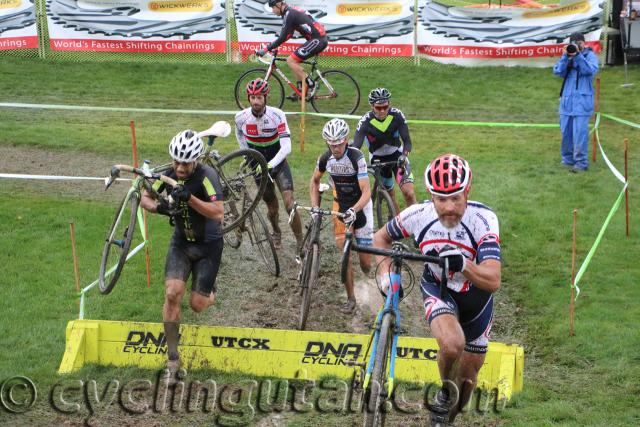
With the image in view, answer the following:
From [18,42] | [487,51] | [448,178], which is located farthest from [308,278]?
[18,42]

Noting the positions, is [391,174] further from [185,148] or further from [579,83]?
[579,83]

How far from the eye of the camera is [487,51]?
21594 millimetres

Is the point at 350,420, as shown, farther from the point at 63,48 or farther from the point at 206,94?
the point at 63,48

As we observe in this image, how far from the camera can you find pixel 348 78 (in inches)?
742

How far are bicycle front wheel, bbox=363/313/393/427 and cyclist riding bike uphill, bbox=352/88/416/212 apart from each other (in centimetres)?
571

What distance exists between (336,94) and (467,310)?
39.5ft

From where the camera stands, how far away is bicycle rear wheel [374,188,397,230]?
1197 centimetres

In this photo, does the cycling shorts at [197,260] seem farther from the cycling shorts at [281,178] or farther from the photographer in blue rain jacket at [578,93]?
the photographer in blue rain jacket at [578,93]

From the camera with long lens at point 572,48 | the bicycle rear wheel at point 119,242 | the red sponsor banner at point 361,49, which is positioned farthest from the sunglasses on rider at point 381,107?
the red sponsor banner at point 361,49

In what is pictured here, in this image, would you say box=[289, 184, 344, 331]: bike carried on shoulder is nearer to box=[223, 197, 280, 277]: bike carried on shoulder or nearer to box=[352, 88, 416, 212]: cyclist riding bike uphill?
box=[223, 197, 280, 277]: bike carried on shoulder

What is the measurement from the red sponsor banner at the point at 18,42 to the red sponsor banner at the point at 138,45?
526 millimetres

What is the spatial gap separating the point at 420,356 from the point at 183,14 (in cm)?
1472

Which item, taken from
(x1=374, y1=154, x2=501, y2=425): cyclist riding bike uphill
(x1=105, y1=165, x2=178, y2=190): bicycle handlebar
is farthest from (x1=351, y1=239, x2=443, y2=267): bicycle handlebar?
(x1=105, y1=165, x2=178, y2=190): bicycle handlebar

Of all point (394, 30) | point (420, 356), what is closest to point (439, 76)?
point (394, 30)
